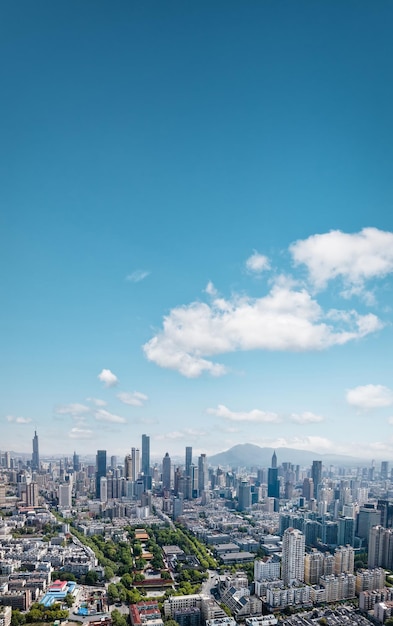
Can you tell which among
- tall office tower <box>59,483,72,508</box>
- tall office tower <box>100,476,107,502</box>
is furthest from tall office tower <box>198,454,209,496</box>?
tall office tower <box>59,483,72,508</box>

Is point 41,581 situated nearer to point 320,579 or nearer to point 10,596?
point 10,596

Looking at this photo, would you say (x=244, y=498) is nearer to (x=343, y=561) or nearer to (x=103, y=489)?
(x=103, y=489)

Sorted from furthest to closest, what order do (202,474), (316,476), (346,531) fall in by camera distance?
(202,474) → (316,476) → (346,531)

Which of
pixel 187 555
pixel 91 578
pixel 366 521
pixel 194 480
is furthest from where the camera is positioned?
pixel 194 480

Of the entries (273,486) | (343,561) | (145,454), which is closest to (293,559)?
(343,561)

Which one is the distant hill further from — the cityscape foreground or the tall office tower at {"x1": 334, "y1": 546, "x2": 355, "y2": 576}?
the tall office tower at {"x1": 334, "y1": 546, "x2": 355, "y2": 576}
